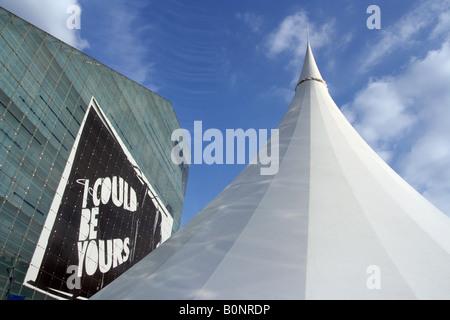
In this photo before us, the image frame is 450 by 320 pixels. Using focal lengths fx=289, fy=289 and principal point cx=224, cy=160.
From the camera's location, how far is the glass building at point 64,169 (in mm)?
12781

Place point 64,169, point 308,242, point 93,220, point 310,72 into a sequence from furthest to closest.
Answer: point 93,220
point 64,169
point 310,72
point 308,242

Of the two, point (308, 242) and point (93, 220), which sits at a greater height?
point (93, 220)

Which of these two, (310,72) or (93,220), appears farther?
(93,220)

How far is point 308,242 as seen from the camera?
165 inches

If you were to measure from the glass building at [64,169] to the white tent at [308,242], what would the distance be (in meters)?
11.2

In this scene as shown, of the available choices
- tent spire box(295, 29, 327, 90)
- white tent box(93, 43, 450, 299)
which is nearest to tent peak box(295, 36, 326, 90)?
tent spire box(295, 29, 327, 90)

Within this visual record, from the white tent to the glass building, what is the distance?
442 inches

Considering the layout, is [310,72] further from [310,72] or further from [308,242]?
[308,242]

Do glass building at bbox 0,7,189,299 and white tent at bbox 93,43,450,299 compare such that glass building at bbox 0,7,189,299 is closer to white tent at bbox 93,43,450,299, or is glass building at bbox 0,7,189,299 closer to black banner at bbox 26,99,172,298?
black banner at bbox 26,99,172,298

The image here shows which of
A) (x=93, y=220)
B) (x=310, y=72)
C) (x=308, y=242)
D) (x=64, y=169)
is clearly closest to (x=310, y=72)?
(x=310, y=72)

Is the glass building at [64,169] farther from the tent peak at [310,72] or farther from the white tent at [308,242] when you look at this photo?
the tent peak at [310,72]

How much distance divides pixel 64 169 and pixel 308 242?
16.0 metres

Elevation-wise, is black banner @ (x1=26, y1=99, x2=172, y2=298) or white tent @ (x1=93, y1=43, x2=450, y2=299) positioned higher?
black banner @ (x1=26, y1=99, x2=172, y2=298)

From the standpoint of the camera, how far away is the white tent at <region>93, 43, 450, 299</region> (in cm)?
357
